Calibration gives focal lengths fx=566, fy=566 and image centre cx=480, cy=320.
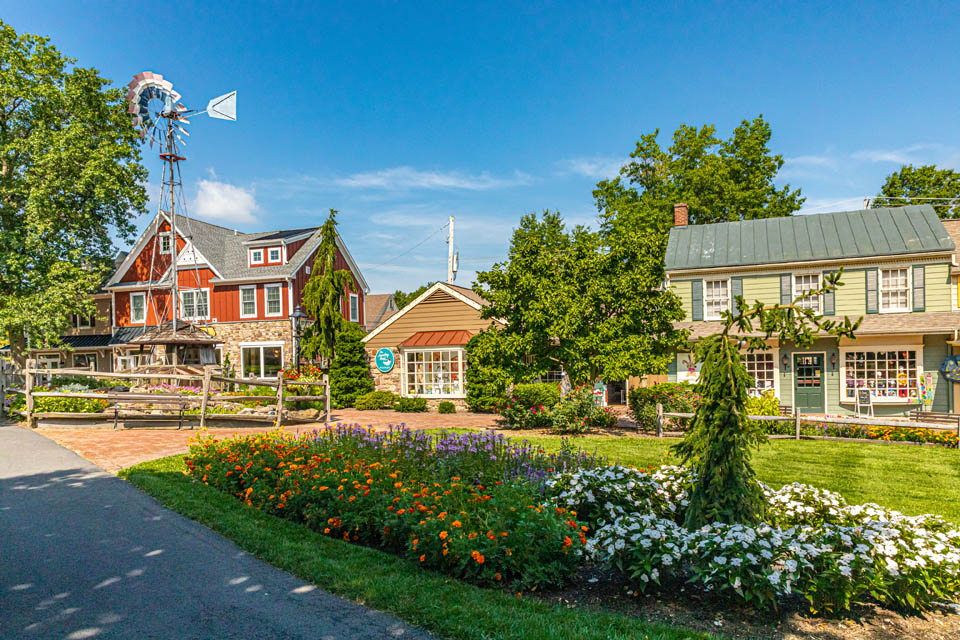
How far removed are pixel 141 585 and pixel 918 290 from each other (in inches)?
820

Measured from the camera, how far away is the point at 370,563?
5277 mm

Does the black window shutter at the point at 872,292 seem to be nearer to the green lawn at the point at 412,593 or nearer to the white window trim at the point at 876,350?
the white window trim at the point at 876,350

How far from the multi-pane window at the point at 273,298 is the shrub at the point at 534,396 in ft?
53.4

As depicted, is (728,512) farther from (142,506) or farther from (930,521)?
(142,506)

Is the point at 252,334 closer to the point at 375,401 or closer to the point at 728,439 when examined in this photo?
the point at 375,401

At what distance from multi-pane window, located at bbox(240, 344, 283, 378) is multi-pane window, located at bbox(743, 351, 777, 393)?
20.7m

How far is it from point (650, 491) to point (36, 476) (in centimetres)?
918

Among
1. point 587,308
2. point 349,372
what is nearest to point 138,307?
point 349,372

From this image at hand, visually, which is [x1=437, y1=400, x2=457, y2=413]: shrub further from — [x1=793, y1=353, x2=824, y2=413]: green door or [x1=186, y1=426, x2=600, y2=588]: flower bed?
[x1=793, y1=353, x2=824, y2=413]: green door

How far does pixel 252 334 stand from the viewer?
1105 inches

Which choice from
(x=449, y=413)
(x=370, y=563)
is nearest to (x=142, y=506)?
(x=370, y=563)

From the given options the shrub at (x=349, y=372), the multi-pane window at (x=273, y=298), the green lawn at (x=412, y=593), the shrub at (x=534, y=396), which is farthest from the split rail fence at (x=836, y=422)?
the multi-pane window at (x=273, y=298)

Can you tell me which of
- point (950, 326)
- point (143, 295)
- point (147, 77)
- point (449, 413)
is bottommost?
point (449, 413)

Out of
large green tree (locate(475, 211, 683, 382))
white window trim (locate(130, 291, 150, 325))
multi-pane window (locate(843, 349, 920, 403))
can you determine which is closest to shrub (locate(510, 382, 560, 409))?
large green tree (locate(475, 211, 683, 382))
